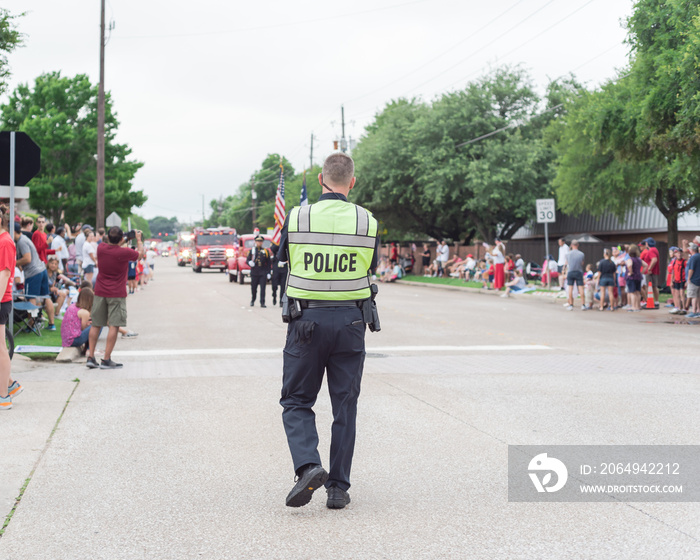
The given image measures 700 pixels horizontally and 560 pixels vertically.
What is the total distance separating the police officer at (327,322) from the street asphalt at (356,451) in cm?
39

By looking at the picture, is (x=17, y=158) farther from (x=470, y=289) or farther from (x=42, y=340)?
(x=470, y=289)

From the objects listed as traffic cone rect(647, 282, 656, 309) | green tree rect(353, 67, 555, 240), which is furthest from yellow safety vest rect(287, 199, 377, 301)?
green tree rect(353, 67, 555, 240)

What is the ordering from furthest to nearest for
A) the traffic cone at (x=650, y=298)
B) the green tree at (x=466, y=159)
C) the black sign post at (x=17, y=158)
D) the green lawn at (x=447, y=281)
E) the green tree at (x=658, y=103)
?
the green tree at (x=466, y=159) < the green lawn at (x=447, y=281) < the traffic cone at (x=650, y=298) < the green tree at (x=658, y=103) < the black sign post at (x=17, y=158)

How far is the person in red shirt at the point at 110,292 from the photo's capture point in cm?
1030

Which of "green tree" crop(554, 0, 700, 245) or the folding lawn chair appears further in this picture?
"green tree" crop(554, 0, 700, 245)

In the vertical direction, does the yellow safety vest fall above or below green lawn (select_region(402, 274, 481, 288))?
above

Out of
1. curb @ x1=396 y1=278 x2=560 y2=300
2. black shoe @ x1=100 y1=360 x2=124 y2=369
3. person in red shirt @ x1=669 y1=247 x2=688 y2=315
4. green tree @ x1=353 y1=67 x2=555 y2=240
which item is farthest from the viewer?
green tree @ x1=353 y1=67 x2=555 y2=240

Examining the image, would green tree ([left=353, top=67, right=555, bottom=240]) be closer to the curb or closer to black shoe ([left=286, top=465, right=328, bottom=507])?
the curb

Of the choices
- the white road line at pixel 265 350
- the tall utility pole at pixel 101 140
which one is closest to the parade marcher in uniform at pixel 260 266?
the white road line at pixel 265 350

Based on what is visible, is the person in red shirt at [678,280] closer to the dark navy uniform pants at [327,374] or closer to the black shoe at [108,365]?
the black shoe at [108,365]

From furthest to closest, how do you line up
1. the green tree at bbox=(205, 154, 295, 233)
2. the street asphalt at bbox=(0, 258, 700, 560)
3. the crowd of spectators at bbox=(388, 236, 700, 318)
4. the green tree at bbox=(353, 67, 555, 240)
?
the green tree at bbox=(205, 154, 295, 233)
the green tree at bbox=(353, 67, 555, 240)
the crowd of spectators at bbox=(388, 236, 700, 318)
the street asphalt at bbox=(0, 258, 700, 560)

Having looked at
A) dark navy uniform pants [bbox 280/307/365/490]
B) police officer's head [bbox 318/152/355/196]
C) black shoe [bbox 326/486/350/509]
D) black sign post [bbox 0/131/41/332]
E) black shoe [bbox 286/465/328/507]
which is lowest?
black shoe [bbox 326/486/350/509]

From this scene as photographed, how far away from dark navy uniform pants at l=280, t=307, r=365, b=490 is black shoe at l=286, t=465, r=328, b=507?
83mm

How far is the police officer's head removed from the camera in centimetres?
484
